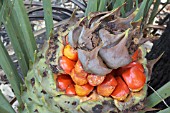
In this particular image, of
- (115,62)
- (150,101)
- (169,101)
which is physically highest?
(115,62)

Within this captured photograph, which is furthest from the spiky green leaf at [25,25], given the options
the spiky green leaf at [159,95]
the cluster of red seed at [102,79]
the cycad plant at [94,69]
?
the spiky green leaf at [159,95]

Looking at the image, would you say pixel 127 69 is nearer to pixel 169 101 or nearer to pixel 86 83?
pixel 86 83

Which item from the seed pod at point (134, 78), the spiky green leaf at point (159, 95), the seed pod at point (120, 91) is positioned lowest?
the spiky green leaf at point (159, 95)

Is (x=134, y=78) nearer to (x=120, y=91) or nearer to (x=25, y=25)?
(x=120, y=91)

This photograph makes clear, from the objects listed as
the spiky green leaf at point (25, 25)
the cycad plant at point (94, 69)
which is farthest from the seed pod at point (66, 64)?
the spiky green leaf at point (25, 25)

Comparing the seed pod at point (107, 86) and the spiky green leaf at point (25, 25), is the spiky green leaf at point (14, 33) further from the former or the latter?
the seed pod at point (107, 86)

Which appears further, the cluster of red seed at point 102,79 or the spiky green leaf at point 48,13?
the spiky green leaf at point 48,13

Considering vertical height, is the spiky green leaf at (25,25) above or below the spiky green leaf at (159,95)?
above

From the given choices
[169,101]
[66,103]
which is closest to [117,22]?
[66,103]

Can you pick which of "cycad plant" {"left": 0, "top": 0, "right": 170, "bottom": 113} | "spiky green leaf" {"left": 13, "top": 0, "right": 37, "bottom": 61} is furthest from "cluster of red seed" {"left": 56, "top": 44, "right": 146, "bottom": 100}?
"spiky green leaf" {"left": 13, "top": 0, "right": 37, "bottom": 61}
